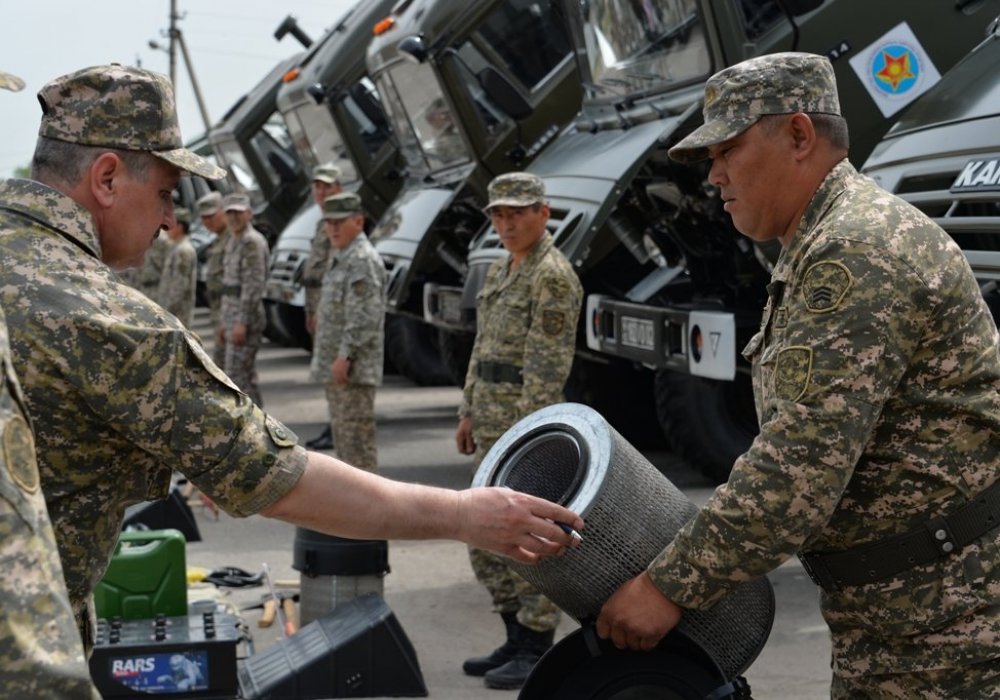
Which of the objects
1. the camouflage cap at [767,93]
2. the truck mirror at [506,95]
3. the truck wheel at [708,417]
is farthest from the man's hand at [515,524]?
the truck mirror at [506,95]

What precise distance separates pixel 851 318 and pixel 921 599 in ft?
1.52

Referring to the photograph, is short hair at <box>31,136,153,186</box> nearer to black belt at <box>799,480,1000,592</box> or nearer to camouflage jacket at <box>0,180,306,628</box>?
camouflage jacket at <box>0,180,306,628</box>

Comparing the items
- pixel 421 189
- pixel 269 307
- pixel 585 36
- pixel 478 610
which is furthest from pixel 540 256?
pixel 269 307

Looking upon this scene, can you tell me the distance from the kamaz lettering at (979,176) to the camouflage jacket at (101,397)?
2498 millimetres

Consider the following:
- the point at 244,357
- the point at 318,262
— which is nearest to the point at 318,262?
the point at 318,262

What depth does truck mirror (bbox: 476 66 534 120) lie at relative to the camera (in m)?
9.71

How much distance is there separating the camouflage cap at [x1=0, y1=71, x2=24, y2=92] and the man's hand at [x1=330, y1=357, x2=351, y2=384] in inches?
239

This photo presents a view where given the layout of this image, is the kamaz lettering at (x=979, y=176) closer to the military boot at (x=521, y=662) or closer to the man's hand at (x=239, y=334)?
the military boot at (x=521, y=662)

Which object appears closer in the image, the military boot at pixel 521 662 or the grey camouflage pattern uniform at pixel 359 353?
the military boot at pixel 521 662

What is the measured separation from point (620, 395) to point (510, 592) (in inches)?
145

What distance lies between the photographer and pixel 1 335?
164 cm

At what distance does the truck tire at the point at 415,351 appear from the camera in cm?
1321

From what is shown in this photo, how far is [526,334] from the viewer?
5695 millimetres

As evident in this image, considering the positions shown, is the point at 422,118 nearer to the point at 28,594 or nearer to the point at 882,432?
the point at 882,432
